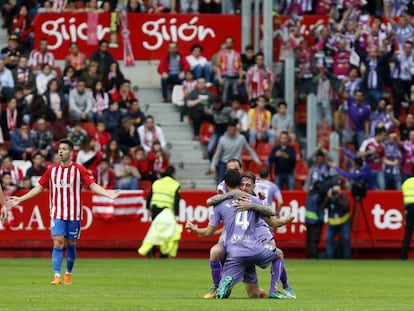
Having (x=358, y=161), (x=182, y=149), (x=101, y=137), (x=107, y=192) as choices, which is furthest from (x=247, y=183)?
(x=182, y=149)

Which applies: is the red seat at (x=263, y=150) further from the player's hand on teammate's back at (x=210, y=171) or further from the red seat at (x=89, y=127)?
the red seat at (x=89, y=127)

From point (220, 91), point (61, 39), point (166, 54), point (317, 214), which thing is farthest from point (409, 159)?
point (61, 39)

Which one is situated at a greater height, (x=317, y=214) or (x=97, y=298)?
(x=97, y=298)

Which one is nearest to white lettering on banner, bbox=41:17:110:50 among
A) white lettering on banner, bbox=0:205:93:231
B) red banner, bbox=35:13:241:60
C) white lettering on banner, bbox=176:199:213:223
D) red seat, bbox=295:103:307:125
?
red banner, bbox=35:13:241:60

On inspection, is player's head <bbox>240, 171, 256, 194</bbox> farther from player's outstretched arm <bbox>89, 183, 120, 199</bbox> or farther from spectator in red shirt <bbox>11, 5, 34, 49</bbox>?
spectator in red shirt <bbox>11, 5, 34, 49</bbox>

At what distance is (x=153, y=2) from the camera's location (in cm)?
3922

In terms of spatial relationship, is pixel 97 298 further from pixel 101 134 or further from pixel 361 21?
pixel 361 21

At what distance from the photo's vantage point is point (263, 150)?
33844 mm

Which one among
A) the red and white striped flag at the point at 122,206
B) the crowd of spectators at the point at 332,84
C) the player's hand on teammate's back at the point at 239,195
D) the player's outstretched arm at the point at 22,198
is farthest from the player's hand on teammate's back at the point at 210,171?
the player's hand on teammate's back at the point at 239,195

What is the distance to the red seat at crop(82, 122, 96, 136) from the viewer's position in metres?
33.9

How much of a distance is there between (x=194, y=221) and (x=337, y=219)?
310 centimetres

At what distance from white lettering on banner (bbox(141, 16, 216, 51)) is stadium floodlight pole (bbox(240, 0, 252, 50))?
1.47 m

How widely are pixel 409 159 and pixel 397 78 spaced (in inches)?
144

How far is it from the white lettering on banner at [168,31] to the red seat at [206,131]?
15.5 feet
